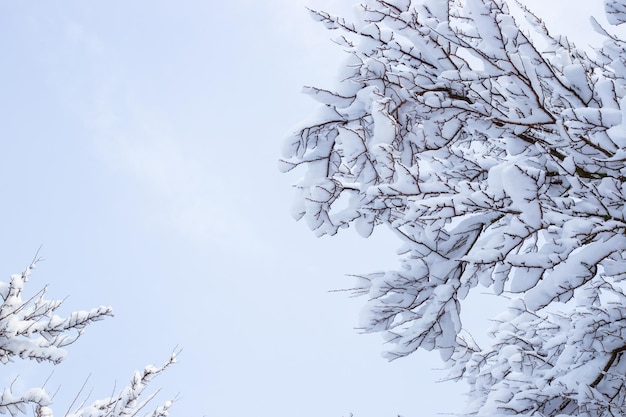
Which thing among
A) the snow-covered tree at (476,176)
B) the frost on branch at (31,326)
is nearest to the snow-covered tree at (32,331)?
the frost on branch at (31,326)

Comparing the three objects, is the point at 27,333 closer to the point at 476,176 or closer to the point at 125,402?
the point at 125,402

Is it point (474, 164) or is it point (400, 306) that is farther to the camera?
point (474, 164)

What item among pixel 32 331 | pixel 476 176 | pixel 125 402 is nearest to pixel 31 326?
pixel 32 331

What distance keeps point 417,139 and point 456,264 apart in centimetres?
69

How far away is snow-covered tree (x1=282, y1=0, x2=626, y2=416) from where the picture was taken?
2.19m

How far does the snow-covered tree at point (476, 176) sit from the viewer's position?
219 cm

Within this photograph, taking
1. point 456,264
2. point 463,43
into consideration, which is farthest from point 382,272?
point 463,43

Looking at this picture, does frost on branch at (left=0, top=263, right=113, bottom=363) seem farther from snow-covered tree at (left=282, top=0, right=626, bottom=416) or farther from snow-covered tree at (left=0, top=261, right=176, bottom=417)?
snow-covered tree at (left=282, top=0, right=626, bottom=416)

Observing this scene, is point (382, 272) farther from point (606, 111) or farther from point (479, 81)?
point (606, 111)

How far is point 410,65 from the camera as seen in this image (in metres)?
2.84

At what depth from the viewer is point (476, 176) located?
135 inches

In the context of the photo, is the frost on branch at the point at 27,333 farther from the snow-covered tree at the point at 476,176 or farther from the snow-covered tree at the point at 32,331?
the snow-covered tree at the point at 476,176

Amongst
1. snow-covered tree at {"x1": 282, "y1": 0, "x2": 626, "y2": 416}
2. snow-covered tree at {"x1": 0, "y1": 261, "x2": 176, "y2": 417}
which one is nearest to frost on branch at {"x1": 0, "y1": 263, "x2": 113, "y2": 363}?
snow-covered tree at {"x1": 0, "y1": 261, "x2": 176, "y2": 417}

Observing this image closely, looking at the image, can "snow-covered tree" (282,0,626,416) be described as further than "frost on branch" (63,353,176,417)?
No
